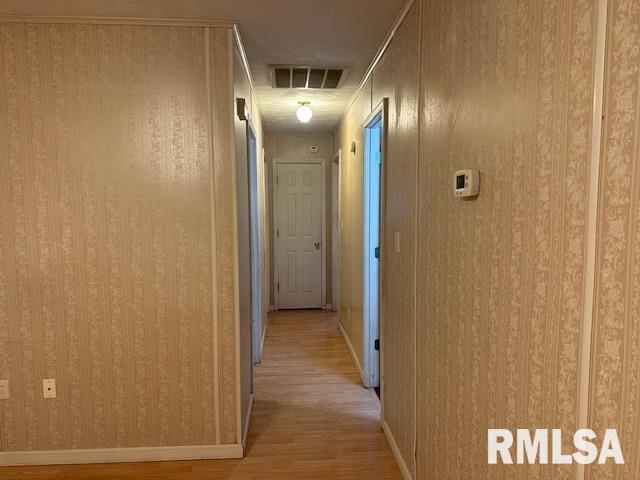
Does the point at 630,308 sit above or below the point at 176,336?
above

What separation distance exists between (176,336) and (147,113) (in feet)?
4.03

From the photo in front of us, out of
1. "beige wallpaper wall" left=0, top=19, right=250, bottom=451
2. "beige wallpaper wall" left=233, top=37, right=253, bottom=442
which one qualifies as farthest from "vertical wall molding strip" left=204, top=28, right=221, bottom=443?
"beige wallpaper wall" left=233, top=37, right=253, bottom=442

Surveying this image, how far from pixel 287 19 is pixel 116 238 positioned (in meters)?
1.49

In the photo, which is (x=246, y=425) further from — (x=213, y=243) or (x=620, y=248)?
(x=620, y=248)

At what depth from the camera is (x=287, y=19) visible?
2.14 metres

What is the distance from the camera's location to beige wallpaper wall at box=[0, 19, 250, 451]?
213 centimetres

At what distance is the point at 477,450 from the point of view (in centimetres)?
131

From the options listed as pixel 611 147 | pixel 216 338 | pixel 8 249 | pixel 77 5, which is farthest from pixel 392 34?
pixel 8 249

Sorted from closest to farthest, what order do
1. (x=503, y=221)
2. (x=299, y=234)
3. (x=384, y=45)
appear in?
1. (x=503, y=221)
2. (x=384, y=45)
3. (x=299, y=234)

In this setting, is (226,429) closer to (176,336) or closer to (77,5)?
(176,336)

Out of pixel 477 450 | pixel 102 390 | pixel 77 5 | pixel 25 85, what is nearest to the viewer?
pixel 477 450

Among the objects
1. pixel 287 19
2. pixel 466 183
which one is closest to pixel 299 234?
pixel 287 19

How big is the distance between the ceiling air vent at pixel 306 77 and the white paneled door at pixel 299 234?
2200 millimetres

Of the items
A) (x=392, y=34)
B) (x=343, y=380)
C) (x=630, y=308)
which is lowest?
(x=343, y=380)
